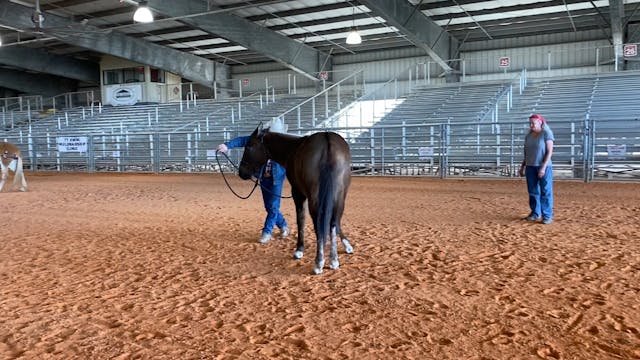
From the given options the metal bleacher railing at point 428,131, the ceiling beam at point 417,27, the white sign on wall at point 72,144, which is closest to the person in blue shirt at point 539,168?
the metal bleacher railing at point 428,131

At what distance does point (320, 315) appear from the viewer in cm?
392

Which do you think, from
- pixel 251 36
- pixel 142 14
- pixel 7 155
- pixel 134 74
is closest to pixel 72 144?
pixel 251 36

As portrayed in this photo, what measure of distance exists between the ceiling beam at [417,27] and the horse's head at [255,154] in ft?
45.1

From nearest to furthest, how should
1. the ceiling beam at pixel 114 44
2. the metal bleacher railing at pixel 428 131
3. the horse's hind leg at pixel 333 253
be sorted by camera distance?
the horse's hind leg at pixel 333 253 → the metal bleacher railing at pixel 428 131 → the ceiling beam at pixel 114 44

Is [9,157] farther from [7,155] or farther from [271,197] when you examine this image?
[271,197]

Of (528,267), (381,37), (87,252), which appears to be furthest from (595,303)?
(381,37)

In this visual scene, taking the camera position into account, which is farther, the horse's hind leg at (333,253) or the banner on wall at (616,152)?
the banner on wall at (616,152)

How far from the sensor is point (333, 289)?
455 centimetres

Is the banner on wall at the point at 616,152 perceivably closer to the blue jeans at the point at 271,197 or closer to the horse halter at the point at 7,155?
the blue jeans at the point at 271,197

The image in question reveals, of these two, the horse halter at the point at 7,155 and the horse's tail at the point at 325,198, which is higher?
the horse halter at the point at 7,155

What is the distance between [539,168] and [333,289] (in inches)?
179

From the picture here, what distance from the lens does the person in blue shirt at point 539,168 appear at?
24.4ft

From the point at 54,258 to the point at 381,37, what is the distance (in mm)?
23875

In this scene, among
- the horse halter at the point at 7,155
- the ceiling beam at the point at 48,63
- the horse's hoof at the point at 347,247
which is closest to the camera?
the horse's hoof at the point at 347,247
